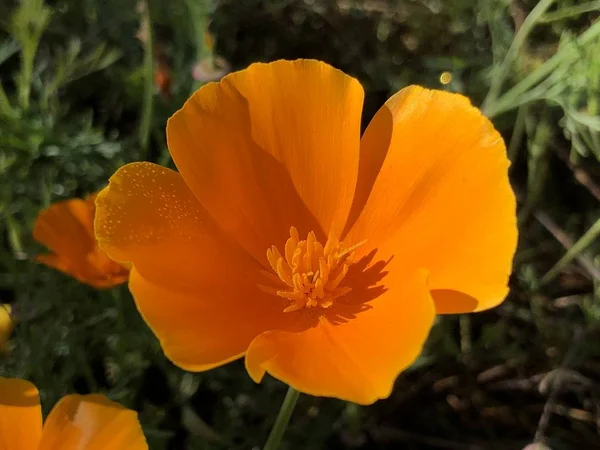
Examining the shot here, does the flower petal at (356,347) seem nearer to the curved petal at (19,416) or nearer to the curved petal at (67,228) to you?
the curved petal at (19,416)

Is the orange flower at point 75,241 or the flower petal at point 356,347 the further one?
the orange flower at point 75,241

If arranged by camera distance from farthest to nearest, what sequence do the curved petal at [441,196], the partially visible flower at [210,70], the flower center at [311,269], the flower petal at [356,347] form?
1. the partially visible flower at [210,70]
2. the flower center at [311,269]
3. the curved petal at [441,196]
4. the flower petal at [356,347]

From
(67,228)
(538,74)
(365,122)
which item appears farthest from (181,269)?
(365,122)

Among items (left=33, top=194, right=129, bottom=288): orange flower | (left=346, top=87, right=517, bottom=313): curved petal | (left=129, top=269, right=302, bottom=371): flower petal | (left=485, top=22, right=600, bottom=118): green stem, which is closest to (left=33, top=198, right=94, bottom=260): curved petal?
(left=33, top=194, right=129, bottom=288): orange flower

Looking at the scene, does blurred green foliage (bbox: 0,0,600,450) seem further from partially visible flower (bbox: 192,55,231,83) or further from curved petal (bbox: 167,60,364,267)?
curved petal (bbox: 167,60,364,267)

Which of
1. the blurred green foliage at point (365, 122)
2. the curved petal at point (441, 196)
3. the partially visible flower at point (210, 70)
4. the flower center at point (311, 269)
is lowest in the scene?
the blurred green foliage at point (365, 122)

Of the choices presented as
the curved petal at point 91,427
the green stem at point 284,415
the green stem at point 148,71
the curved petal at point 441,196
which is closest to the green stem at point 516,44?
the curved petal at point 441,196
